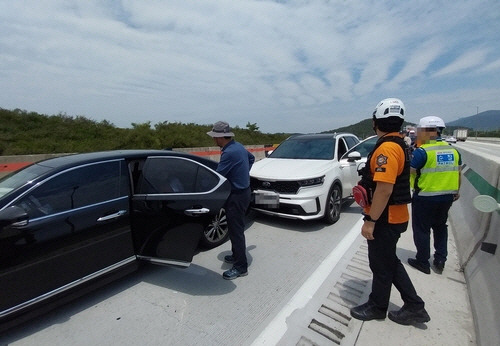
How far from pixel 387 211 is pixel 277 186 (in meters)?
2.51

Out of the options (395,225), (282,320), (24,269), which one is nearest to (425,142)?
(395,225)

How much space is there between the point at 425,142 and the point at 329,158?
2.17m

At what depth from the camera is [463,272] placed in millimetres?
3199

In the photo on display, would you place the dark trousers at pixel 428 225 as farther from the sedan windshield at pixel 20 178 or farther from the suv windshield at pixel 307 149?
the sedan windshield at pixel 20 178

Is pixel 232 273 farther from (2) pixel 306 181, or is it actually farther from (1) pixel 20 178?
(1) pixel 20 178

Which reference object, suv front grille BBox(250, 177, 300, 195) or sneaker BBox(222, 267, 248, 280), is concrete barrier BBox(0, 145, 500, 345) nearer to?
sneaker BBox(222, 267, 248, 280)

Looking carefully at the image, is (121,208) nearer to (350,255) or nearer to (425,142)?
(350,255)

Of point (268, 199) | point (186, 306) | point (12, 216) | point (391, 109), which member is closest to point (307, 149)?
point (268, 199)

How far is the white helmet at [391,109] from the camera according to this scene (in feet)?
7.25

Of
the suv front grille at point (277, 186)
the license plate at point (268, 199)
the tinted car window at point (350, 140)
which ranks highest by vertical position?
the tinted car window at point (350, 140)

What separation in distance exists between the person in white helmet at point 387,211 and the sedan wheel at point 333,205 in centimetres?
229

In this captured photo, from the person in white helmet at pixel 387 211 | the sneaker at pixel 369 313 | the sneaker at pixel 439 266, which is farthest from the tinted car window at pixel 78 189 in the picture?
the sneaker at pixel 439 266

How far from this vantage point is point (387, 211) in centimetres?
223

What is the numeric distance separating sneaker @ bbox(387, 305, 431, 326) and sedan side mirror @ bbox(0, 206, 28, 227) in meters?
3.17
